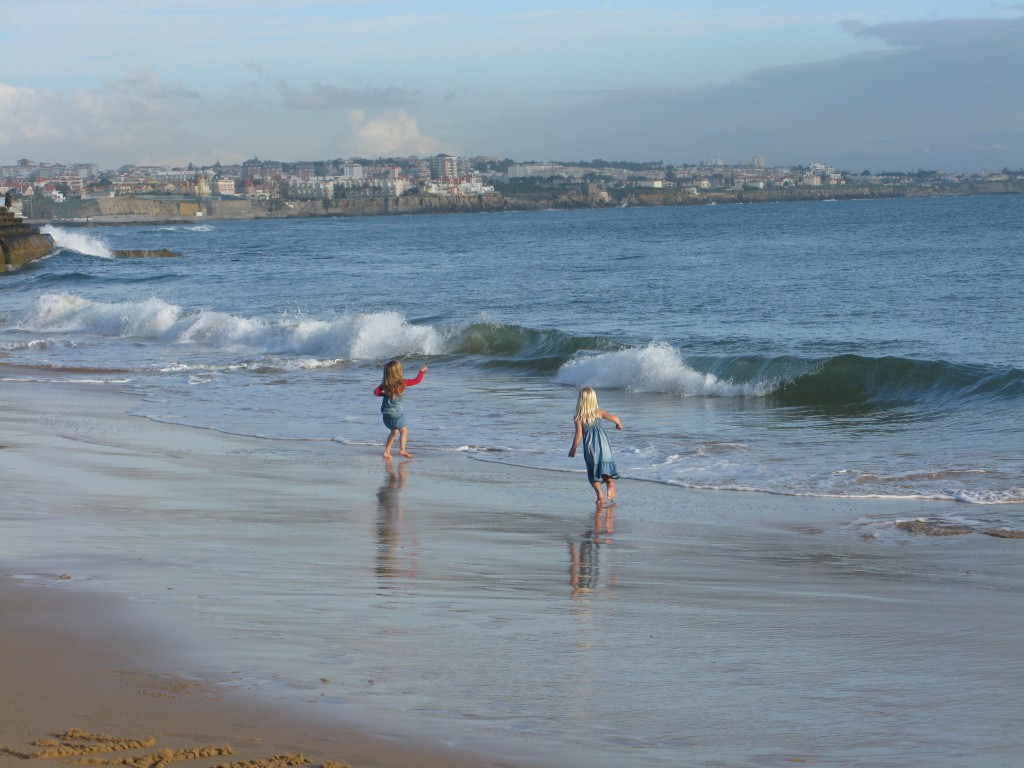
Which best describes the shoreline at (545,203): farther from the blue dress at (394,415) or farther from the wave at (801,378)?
the blue dress at (394,415)

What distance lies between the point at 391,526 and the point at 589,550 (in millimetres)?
1525

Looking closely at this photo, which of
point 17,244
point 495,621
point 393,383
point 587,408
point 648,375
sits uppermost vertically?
point 17,244

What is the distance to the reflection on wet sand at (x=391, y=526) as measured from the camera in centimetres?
698

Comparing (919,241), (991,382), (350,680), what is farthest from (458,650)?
(919,241)

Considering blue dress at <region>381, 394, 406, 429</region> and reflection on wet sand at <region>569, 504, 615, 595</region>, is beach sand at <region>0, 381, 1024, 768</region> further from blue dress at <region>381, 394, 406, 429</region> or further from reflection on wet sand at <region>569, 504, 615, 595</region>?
blue dress at <region>381, 394, 406, 429</region>

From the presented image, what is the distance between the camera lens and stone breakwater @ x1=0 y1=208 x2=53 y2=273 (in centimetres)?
5269

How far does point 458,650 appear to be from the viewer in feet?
17.0

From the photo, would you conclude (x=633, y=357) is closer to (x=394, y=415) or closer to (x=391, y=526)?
(x=394, y=415)

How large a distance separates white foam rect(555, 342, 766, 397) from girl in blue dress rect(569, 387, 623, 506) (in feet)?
25.3

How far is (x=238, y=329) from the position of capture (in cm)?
2703

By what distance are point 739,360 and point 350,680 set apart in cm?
1577

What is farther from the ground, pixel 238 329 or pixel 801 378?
pixel 801 378

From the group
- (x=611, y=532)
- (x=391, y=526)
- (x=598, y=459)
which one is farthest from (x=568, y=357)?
(x=391, y=526)

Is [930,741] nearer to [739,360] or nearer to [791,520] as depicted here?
[791,520]
